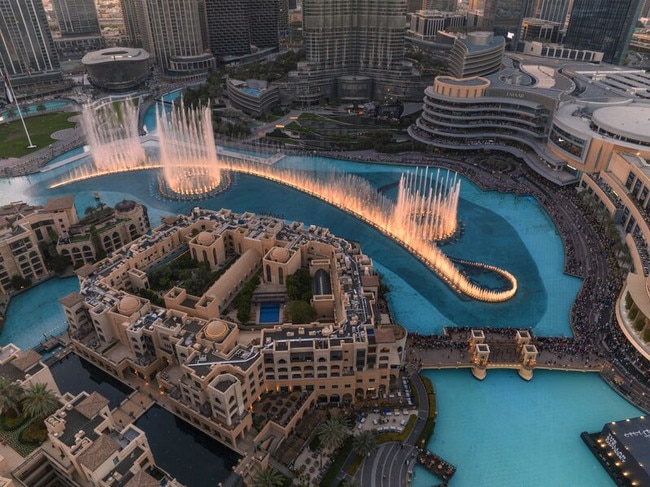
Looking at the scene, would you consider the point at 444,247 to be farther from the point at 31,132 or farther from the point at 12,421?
the point at 31,132

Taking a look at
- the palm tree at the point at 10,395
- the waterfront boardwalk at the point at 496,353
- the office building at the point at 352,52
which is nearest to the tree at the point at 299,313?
the waterfront boardwalk at the point at 496,353

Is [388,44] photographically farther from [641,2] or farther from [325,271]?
[325,271]

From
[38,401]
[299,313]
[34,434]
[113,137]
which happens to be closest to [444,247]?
[299,313]

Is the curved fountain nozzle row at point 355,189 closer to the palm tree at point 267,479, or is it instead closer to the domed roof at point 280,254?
the domed roof at point 280,254

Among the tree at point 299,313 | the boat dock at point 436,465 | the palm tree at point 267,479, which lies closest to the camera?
the palm tree at point 267,479

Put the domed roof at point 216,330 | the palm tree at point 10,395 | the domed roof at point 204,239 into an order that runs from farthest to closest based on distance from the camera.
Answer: the domed roof at point 204,239, the domed roof at point 216,330, the palm tree at point 10,395

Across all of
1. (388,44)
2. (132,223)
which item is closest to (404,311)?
(132,223)
